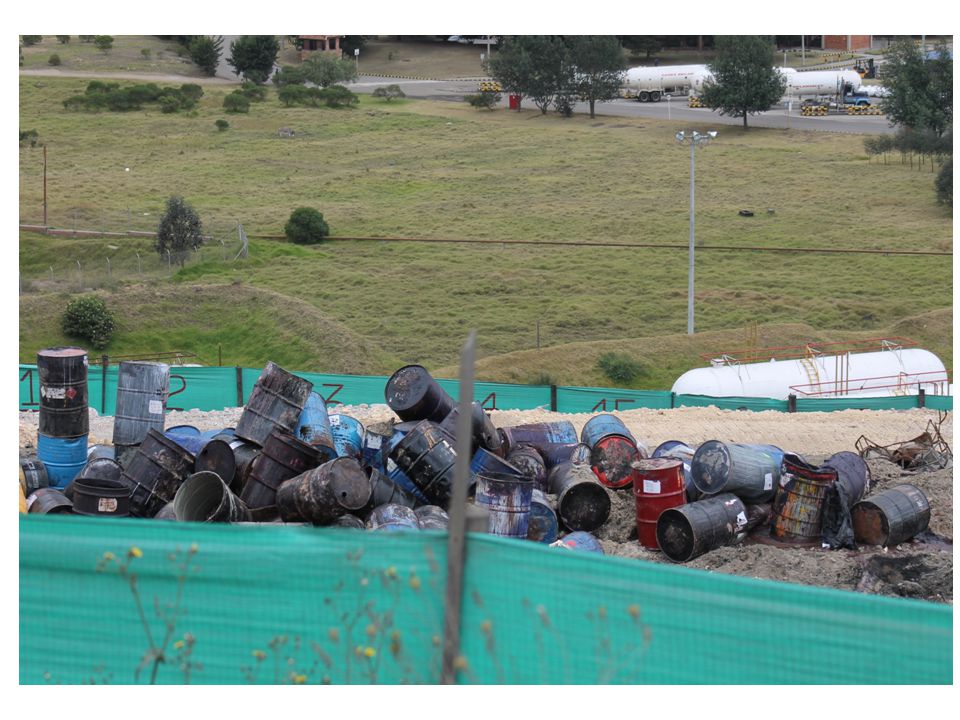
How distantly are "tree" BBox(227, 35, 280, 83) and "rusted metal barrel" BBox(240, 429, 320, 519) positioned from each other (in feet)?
230

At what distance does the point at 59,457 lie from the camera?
11.1 m

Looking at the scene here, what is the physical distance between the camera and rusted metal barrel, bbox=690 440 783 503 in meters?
10.8

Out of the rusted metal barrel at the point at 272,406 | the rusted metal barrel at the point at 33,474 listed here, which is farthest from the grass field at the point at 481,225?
the rusted metal barrel at the point at 33,474

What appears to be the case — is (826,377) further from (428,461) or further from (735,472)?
(428,461)

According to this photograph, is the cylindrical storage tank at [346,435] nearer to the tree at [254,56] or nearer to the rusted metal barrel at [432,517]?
the rusted metal barrel at [432,517]

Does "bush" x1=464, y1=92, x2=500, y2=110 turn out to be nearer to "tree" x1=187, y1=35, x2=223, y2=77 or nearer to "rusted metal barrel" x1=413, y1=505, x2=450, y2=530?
"tree" x1=187, y1=35, x2=223, y2=77

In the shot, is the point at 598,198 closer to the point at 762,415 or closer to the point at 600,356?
the point at 600,356

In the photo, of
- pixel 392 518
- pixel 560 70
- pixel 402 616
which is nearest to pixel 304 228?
pixel 560 70

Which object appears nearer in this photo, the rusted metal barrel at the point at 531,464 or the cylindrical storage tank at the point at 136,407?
the rusted metal barrel at the point at 531,464

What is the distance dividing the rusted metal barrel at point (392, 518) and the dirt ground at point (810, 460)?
6.70 ft

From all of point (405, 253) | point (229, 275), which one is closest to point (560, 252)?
point (405, 253)

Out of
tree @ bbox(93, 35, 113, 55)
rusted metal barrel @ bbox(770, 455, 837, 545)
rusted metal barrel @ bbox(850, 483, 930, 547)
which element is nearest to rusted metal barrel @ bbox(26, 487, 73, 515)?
rusted metal barrel @ bbox(770, 455, 837, 545)

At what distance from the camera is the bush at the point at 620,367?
2966 centimetres

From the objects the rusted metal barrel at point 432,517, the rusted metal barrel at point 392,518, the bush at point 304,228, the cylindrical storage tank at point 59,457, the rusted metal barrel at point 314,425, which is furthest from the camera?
the bush at point 304,228
